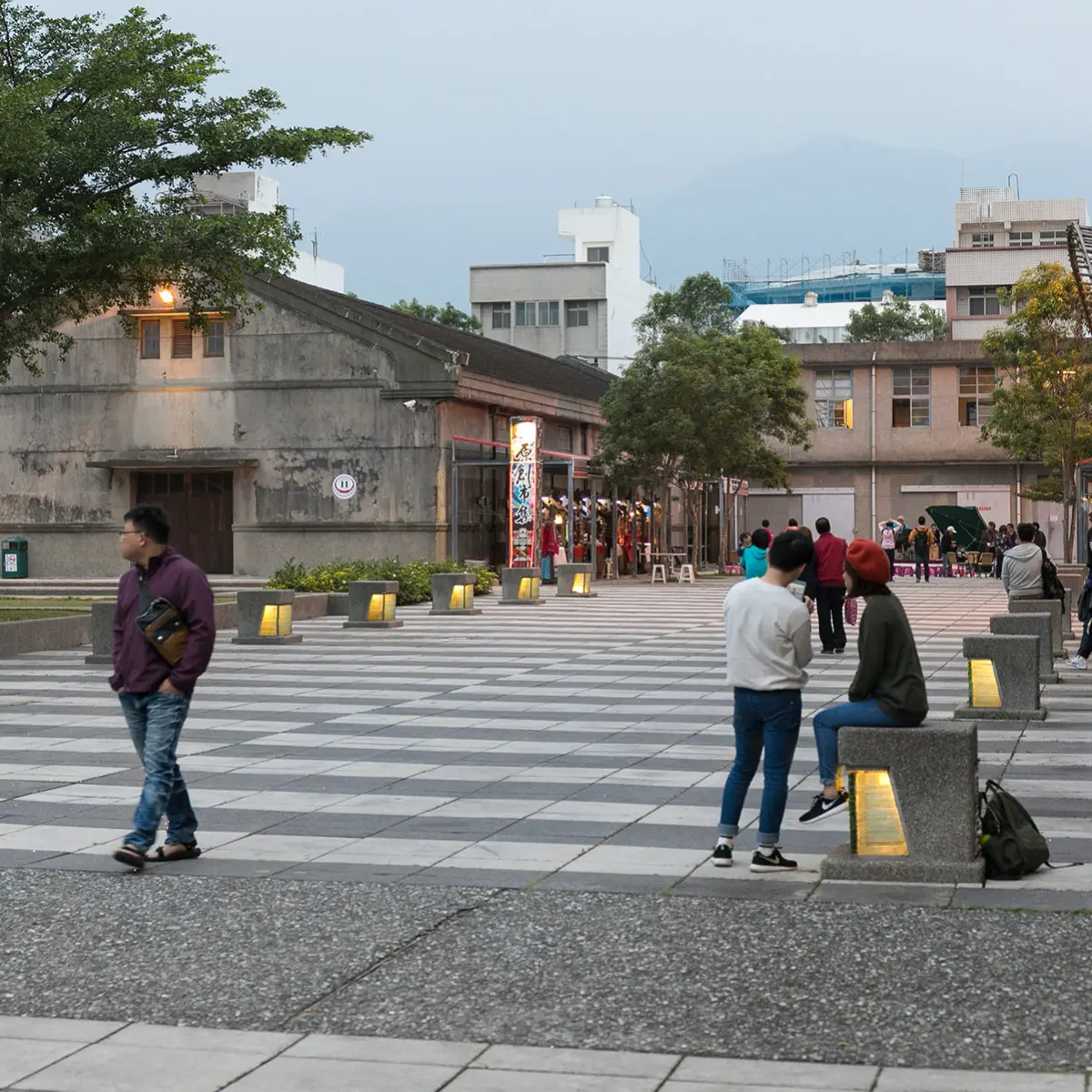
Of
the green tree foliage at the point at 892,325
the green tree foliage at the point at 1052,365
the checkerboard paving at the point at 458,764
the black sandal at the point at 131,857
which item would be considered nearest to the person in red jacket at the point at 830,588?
the checkerboard paving at the point at 458,764

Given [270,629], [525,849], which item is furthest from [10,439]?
[525,849]

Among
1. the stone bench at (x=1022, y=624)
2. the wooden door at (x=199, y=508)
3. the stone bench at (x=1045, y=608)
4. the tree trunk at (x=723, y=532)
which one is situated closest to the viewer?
the stone bench at (x=1022, y=624)

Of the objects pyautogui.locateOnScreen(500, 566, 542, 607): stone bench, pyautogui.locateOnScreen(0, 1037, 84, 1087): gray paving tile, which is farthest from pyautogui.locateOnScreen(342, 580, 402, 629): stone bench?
pyautogui.locateOnScreen(0, 1037, 84, 1087): gray paving tile

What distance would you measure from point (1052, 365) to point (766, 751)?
35432 mm

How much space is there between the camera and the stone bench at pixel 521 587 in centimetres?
3316

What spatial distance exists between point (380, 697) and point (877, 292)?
11557cm

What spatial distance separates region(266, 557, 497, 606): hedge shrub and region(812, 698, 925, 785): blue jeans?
2233 centimetres

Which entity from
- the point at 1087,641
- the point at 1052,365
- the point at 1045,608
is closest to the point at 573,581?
the point at 1052,365

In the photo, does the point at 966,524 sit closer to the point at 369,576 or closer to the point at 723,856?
the point at 369,576

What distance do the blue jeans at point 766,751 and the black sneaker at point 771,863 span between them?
0.04m

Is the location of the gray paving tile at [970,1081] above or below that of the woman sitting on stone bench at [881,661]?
below

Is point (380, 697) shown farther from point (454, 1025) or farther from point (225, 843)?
point (454, 1025)

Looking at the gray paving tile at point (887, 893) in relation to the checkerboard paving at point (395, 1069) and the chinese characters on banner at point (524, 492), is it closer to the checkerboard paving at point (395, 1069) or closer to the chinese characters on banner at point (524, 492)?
the checkerboard paving at point (395, 1069)

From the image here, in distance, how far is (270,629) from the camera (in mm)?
23391
